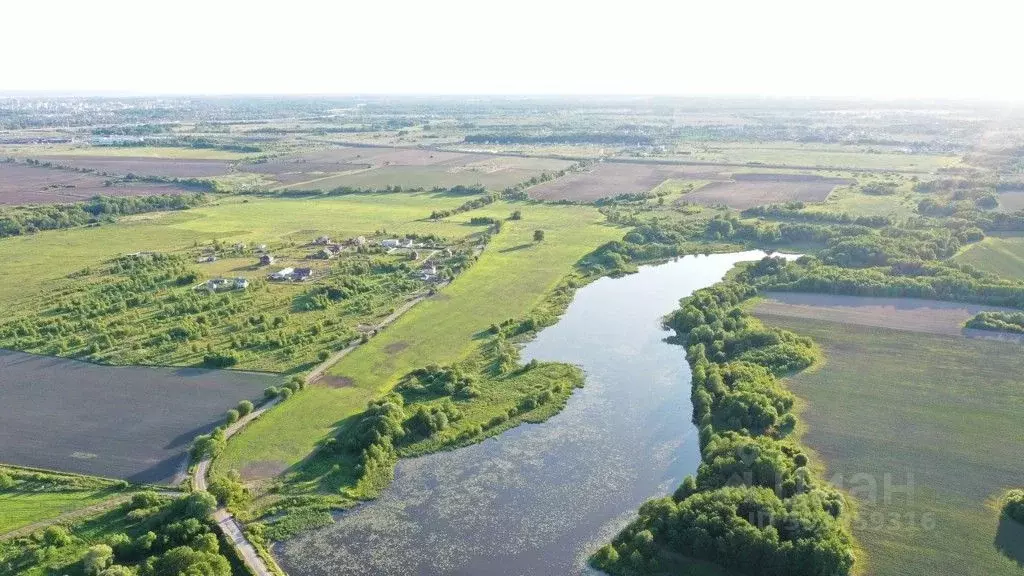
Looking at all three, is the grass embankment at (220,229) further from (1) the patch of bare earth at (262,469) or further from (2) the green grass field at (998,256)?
(2) the green grass field at (998,256)

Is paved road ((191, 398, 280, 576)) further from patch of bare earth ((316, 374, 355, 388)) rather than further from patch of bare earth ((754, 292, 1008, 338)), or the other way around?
patch of bare earth ((754, 292, 1008, 338))

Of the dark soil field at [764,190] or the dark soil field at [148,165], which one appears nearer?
the dark soil field at [764,190]

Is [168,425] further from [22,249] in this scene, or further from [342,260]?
[22,249]

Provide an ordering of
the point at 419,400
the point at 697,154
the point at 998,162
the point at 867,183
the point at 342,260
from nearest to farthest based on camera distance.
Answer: the point at 419,400, the point at 342,260, the point at 867,183, the point at 998,162, the point at 697,154

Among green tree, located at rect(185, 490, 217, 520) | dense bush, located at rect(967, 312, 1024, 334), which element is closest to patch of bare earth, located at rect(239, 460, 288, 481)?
green tree, located at rect(185, 490, 217, 520)

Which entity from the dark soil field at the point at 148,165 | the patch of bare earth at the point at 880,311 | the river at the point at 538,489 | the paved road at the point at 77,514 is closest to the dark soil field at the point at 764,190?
the patch of bare earth at the point at 880,311

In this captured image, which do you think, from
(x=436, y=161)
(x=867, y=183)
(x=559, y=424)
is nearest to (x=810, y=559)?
(x=559, y=424)
